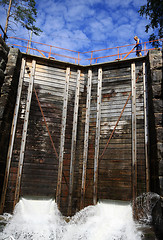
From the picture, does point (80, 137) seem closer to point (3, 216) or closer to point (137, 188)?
point (137, 188)

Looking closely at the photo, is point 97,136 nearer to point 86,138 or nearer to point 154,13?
point 86,138

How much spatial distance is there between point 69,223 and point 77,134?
372 cm

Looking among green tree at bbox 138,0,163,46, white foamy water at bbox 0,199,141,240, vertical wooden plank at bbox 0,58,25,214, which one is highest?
green tree at bbox 138,0,163,46

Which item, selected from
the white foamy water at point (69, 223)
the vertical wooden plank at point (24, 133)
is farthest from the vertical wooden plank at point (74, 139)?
the vertical wooden plank at point (24, 133)

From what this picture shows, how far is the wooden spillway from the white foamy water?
1.20 feet

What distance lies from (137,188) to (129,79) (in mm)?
4839

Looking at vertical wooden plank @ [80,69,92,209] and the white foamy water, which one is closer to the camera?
the white foamy water

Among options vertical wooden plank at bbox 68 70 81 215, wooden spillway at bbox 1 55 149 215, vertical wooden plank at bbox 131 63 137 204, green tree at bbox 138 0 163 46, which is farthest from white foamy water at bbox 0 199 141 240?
green tree at bbox 138 0 163 46

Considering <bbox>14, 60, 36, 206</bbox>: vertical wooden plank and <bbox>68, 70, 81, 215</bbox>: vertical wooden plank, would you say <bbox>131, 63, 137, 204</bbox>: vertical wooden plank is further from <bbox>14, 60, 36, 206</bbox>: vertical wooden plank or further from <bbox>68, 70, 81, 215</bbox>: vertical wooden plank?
<bbox>14, 60, 36, 206</bbox>: vertical wooden plank

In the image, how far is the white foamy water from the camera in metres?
6.72

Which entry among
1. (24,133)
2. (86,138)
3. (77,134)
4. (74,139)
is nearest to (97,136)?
(86,138)

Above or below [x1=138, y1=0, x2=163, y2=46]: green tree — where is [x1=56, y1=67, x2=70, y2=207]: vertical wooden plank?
below

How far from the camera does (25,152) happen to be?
348 inches

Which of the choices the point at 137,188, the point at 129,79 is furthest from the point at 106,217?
the point at 129,79
